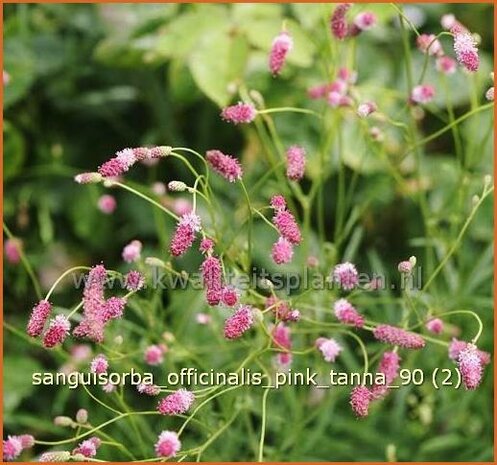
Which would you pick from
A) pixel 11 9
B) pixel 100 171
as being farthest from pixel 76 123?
pixel 100 171

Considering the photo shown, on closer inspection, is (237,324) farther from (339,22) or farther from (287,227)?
(339,22)

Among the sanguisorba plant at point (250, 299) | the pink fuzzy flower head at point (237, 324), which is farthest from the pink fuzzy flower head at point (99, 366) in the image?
the pink fuzzy flower head at point (237, 324)

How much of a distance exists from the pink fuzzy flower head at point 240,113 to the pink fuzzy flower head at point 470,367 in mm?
328

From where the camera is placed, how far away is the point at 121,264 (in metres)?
1.64

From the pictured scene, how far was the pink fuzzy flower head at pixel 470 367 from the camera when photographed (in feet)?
2.85

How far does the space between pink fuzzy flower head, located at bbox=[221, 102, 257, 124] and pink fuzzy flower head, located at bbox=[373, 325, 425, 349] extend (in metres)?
0.26

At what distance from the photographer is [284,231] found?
859mm

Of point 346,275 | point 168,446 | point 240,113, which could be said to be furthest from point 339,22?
point 168,446

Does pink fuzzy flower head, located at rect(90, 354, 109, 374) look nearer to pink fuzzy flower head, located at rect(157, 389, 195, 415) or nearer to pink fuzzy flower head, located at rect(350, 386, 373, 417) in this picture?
pink fuzzy flower head, located at rect(157, 389, 195, 415)

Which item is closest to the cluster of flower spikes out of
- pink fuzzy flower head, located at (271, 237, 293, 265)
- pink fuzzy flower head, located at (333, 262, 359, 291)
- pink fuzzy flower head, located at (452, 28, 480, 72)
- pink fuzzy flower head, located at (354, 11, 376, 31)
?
pink fuzzy flower head, located at (271, 237, 293, 265)

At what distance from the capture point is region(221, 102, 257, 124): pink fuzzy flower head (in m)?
0.98

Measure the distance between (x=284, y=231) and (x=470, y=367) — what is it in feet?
0.72

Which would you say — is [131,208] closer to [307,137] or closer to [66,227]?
[66,227]

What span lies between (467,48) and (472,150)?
15.4 inches
